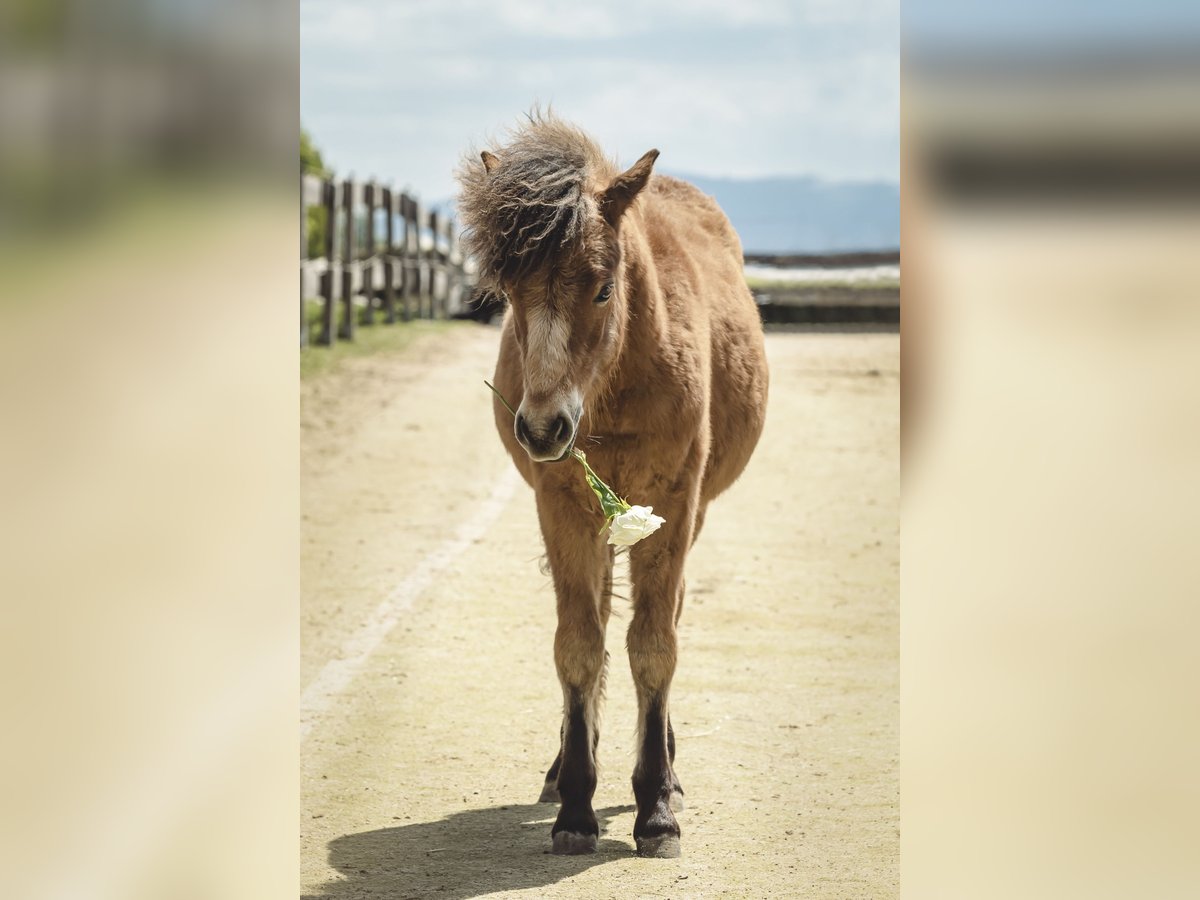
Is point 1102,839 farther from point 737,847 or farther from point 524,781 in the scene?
point 524,781

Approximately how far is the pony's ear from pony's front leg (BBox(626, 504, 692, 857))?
3.46ft

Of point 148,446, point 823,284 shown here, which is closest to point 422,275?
point 823,284

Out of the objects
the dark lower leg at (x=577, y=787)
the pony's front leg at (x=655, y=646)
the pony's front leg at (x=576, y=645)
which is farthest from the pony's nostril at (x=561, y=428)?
the dark lower leg at (x=577, y=787)

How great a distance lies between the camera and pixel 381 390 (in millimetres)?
13961

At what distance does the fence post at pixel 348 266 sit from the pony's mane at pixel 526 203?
1365 cm

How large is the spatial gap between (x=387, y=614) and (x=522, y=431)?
12.2 ft

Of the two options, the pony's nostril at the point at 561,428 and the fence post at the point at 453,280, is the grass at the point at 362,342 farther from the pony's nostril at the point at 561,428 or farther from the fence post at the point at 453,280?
the pony's nostril at the point at 561,428

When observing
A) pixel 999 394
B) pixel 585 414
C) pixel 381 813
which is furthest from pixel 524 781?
pixel 999 394

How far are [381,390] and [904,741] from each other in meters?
12.9

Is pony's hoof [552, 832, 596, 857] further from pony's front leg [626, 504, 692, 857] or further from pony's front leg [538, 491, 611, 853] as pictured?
pony's front leg [626, 504, 692, 857]

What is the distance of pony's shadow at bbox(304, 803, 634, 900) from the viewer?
3.51m

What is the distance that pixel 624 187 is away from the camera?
12.0 feet

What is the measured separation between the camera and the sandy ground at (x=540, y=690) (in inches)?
148

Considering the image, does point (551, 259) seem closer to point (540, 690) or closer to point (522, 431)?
point (522, 431)
